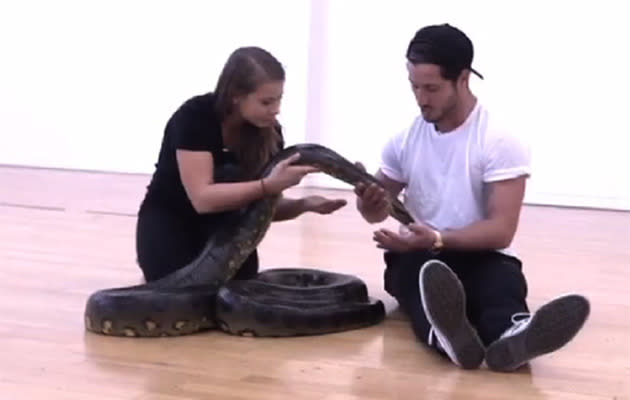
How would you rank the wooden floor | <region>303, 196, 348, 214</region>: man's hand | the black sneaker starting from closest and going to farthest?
the wooden floor
the black sneaker
<region>303, 196, 348, 214</region>: man's hand

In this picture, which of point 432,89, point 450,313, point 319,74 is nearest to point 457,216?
point 432,89

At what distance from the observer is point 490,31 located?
7094mm

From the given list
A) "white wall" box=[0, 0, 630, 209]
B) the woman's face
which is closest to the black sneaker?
the woman's face

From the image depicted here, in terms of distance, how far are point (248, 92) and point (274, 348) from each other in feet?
2.76

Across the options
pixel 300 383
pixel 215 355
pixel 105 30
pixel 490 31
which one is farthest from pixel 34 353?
pixel 105 30

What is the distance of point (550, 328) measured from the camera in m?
2.81

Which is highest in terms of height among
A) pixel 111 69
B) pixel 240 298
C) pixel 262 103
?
pixel 262 103

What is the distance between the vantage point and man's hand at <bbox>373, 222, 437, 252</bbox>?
3.19 metres

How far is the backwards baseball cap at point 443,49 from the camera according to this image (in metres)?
3.21

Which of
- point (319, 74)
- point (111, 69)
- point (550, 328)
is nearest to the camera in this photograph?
point (550, 328)

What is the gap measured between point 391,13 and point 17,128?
3.18 meters

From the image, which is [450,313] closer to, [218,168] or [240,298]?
[240,298]

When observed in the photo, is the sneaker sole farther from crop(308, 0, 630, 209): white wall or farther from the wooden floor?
crop(308, 0, 630, 209): white wall

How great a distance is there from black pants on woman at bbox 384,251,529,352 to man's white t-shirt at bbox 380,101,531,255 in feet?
0.32
